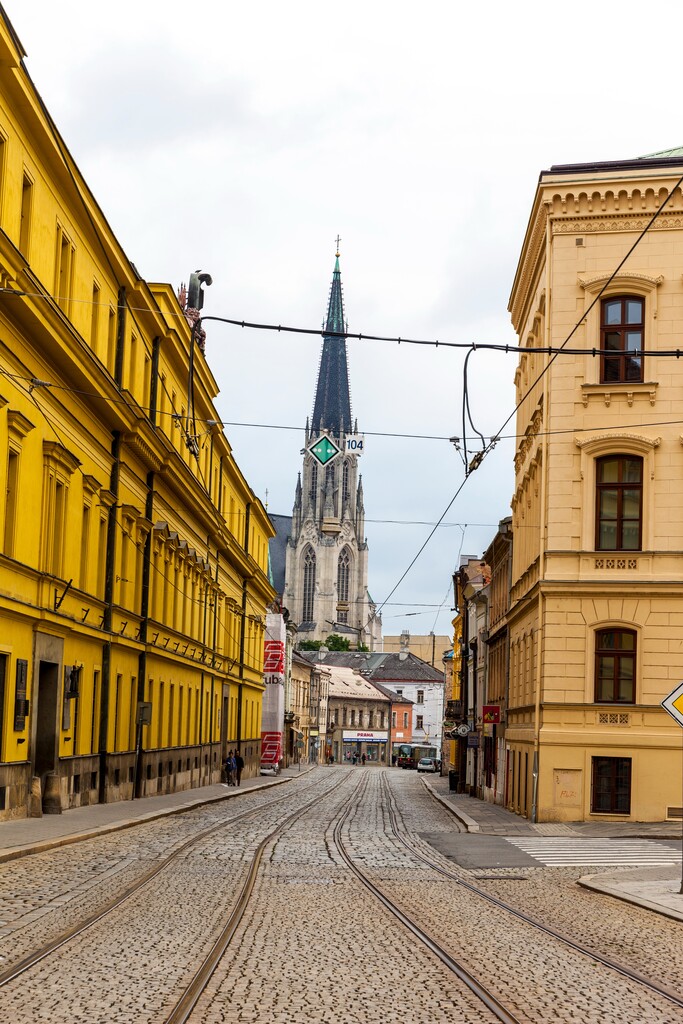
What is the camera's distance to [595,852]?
76.3 feet

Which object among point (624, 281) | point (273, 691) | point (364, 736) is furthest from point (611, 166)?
point (364, 736)

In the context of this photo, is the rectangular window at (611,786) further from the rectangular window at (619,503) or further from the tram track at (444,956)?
the tram track at (444,956)

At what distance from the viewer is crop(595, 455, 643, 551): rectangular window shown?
3142cm

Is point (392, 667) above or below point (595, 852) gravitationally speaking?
below

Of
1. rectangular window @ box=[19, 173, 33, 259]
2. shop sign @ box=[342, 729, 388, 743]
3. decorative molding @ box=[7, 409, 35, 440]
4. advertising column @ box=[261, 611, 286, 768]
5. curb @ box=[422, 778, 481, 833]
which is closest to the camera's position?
decorative molding @ box=[7, 409, 35, 440]

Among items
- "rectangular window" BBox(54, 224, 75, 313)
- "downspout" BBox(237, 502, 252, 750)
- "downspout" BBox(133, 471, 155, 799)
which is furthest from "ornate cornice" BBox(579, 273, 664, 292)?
"downspout" BBox(237, 502, 252, 750)

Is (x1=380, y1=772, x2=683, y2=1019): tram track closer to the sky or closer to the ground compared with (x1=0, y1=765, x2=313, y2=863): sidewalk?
closer to the sky

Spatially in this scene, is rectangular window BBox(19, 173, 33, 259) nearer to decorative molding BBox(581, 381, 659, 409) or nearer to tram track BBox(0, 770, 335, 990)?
tram track BBox(0, 770, 335, 990)

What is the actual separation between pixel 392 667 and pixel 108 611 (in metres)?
130

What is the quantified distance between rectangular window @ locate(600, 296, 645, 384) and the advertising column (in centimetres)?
4917

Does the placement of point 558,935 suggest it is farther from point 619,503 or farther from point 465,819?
point 465,819

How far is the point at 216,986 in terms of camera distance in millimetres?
8992

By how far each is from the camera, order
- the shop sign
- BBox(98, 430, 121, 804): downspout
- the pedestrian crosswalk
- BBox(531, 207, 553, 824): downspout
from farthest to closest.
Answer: the shop sign
BBox(98, 430, 121, 804): downspout
BBox(531, 207, 553, 824): downspout
the pedestrian crosswalk

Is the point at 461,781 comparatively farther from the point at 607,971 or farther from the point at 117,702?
the point at 607,971
